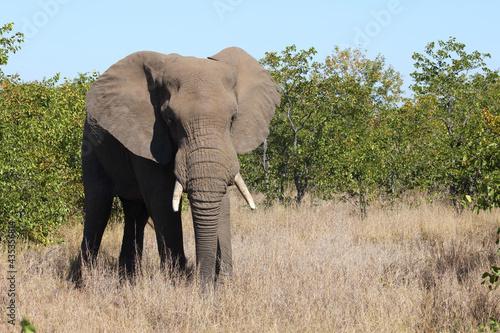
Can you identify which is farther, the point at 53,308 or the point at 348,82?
the point at 348,82

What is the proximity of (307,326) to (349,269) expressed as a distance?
1848mm

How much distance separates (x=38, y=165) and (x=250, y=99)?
4.27m

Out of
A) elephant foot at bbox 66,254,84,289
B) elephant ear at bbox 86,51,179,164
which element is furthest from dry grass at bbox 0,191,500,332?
elephant ear at bbox 86,51,179,164

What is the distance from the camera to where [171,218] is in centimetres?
568

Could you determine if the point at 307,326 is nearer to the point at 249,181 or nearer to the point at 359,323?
the point at 359,323

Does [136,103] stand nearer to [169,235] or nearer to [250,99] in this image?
[250,99]

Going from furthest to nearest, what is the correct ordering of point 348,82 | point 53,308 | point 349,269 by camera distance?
point 348,82, point 349,269, point 53,308

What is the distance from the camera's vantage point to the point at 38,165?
28.7 ft

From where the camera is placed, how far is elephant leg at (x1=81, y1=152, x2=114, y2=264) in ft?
23.0

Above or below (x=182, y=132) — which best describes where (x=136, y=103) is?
above

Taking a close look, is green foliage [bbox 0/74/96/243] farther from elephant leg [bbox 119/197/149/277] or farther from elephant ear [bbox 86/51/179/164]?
elephant ear [bbox 86/51/179/164]

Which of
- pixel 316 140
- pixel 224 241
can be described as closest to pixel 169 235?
pixel 224 241

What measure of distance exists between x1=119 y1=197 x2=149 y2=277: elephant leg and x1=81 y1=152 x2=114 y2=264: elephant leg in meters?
0.29

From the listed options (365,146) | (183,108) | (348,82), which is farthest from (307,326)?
(348,82)
